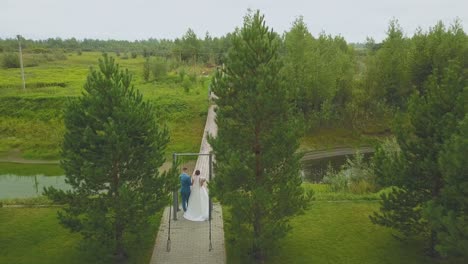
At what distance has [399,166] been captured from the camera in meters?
14.1

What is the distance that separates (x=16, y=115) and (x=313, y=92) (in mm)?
27534

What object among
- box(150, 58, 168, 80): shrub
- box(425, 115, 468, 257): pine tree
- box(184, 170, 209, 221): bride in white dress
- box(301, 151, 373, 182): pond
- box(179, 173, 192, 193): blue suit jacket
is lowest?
box(301, 151, 373, 182): pond

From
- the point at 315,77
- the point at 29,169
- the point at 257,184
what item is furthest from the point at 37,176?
the point at 315,77

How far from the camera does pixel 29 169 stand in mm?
31406

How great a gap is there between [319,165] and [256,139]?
20888 mm

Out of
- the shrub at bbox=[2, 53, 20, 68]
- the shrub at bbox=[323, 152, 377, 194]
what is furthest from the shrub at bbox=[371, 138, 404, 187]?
the shrub at bbox=[2, 53, 20, 68]

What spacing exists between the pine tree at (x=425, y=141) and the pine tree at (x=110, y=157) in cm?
789

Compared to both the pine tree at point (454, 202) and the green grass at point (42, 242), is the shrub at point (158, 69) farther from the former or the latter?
the pine tree at point (454, 202)

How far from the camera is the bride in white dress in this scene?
16812 millimetres

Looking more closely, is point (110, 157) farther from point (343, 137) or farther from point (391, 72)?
point (391, 72)

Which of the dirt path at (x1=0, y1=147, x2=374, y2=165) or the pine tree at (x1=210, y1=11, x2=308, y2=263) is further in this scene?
the dirt path at (x1=0, y1=147, x2=374, y2=165)

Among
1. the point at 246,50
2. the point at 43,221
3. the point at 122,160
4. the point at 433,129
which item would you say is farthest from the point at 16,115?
the point at 433,129

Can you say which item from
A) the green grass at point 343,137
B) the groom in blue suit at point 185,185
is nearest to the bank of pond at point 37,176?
the green grass at point 343,137

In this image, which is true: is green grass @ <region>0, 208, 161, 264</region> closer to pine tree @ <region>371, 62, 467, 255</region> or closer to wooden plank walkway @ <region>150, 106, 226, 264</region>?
wooden plank walkway @ <region>150, 106, 226, 264</region>
